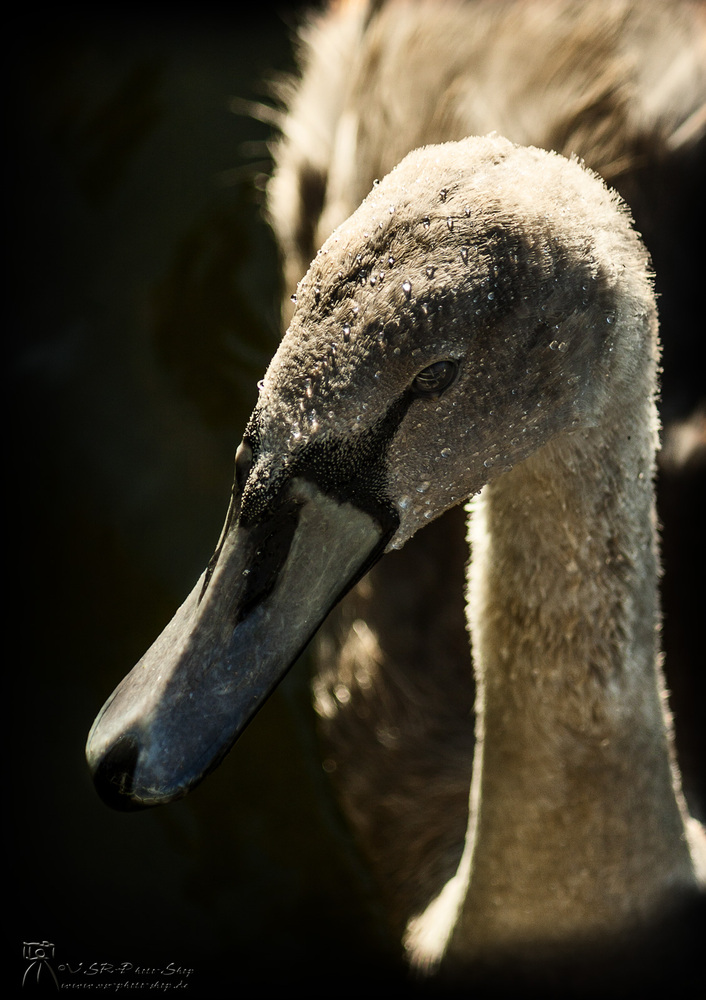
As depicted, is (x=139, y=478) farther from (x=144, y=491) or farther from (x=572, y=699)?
(x=572, y=699)

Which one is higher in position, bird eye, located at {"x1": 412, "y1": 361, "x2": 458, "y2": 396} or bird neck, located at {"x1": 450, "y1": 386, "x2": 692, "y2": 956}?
bird eye, located at {"x1": 412, "y1": 361, "x2": 458, "y2": 396}

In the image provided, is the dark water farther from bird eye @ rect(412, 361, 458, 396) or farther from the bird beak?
bird eye @ rect(412, 361, 458, 396)

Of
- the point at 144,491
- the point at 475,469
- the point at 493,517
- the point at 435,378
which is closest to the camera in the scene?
the point at 435,378

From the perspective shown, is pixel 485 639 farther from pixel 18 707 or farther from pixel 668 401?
pixel 18 707

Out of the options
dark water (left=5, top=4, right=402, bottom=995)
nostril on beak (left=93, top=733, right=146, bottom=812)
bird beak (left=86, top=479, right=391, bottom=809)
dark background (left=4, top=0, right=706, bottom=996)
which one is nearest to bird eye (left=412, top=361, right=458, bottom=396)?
bird beak (left=86, top=479, right=391, bottom=809)

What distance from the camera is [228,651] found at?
4.61 feet

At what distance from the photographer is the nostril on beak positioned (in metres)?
1.37

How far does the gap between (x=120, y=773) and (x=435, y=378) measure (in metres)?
0.72

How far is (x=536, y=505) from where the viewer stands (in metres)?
1.64

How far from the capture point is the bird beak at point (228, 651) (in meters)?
1.37

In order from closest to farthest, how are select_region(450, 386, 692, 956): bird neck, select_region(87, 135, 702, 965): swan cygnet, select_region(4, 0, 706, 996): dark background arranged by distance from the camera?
select_region(87, 135, 702, 965): swan cygnet → select_region(450, 386, 692, 956): bird neck → select_region(4, 0, 706, 996): dark background

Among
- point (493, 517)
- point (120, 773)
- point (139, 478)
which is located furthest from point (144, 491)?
point (120, 773)

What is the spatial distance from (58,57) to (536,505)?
3.47m

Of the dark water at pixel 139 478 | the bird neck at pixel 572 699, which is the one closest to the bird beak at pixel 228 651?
the bird neck at pixel 572 699
